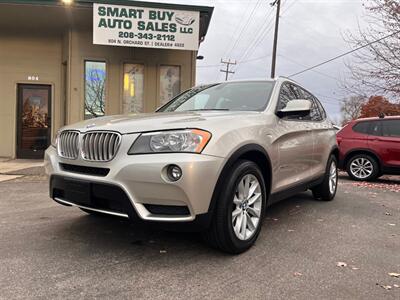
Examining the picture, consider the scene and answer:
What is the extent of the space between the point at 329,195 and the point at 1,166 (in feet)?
27.6

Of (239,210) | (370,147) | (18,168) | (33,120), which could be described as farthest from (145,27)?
(239,210)

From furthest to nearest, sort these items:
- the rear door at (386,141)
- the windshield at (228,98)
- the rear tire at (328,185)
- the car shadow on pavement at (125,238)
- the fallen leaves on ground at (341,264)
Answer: the rear door at (386,141), the rear tire at (328,185), the windshield at (228,98), the car shadow on pavement at (125,238), the fallen leaves on ground at (341,264)

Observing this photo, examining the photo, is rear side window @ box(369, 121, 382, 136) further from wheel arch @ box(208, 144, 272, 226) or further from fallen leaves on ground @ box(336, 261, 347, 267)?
fallen leaves on ground @ box(336, 261, 347, 267)

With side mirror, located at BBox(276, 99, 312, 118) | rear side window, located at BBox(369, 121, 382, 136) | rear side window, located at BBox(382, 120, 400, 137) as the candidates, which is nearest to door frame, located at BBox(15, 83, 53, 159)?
rear side window, located at BBox(369, 121, 382, 136)

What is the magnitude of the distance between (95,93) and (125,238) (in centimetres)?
863

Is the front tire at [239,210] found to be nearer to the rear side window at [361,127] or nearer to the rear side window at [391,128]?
the rear side window at [391,128]

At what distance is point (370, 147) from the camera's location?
30.5ft

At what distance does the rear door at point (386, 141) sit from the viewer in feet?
29.3

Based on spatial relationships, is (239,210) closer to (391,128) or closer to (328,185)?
(328,185)

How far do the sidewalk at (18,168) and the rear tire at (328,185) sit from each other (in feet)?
20.8

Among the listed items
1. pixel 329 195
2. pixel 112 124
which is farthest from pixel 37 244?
pixel 329 195

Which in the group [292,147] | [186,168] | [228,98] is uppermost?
[228,98]

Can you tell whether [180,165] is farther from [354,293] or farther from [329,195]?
[329,195]

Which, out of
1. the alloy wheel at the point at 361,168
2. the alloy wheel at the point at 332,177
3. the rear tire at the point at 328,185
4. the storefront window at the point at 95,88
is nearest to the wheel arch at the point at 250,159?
the rear tire at the point at 328,185
